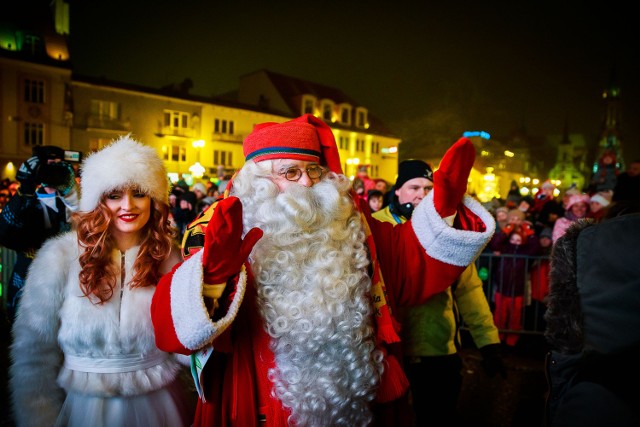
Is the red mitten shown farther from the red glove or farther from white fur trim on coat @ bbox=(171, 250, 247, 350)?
white fur trim on coat @ bbox=(171, 250, 247, 350)

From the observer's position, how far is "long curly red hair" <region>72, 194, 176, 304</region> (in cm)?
217

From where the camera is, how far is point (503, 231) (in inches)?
242

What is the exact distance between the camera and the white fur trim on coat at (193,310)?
4.95 ft

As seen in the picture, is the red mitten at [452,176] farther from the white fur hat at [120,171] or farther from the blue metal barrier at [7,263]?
the blue metal barrier at [7,263]

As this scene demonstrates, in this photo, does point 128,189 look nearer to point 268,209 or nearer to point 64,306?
point 64,306

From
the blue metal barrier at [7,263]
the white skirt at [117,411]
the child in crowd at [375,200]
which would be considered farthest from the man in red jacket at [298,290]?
the child in crowd at [375,200]

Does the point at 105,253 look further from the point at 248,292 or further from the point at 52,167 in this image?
the point at 52,167

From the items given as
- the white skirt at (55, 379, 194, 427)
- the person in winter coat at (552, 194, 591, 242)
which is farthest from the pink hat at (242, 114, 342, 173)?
the person in winter coat at (552, 194, 591, 242)

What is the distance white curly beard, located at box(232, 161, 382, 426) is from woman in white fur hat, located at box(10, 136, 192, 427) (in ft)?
2.48

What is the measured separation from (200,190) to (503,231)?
8.42 m

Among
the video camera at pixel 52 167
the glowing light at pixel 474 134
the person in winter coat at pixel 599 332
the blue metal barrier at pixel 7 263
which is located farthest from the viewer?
the blue metal barrier at pixel 7 263

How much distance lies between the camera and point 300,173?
220cm

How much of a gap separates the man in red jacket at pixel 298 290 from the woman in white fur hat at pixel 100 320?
1.79 ft

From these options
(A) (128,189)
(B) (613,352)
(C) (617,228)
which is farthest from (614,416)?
(A) (128,189)
